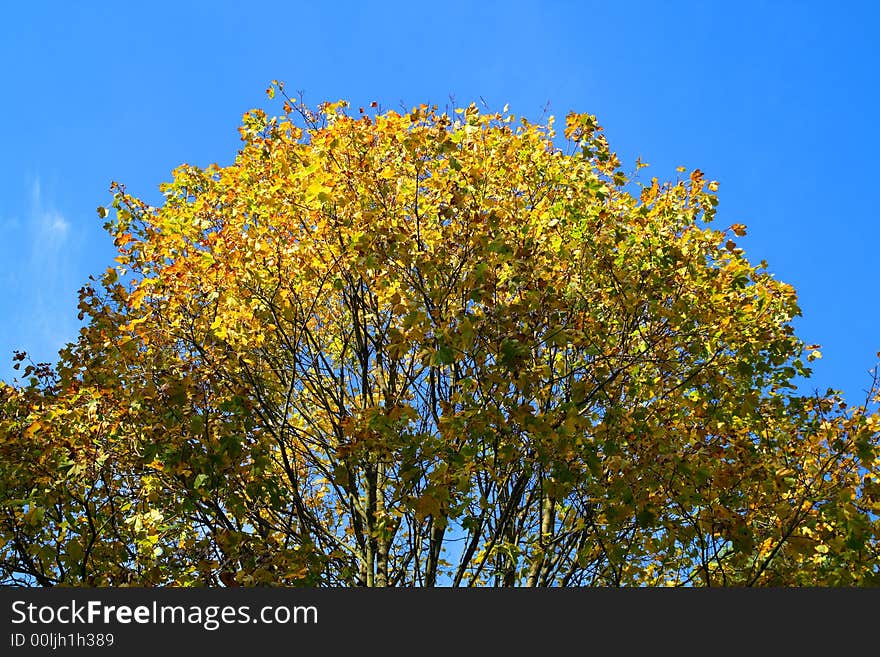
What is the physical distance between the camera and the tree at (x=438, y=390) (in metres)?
10.1

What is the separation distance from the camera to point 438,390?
11602 millimetres

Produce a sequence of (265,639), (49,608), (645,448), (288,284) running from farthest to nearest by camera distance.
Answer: (288,284)
(645,448)
(49,608)
(265,639)

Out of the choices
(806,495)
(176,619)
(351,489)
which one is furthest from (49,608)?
(806,495)

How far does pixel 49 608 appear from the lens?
341 inches

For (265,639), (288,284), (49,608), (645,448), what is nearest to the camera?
(265,639)

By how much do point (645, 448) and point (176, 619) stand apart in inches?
229

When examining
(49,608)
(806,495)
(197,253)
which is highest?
(197,253)

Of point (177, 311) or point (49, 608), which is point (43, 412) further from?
point (49, 608)

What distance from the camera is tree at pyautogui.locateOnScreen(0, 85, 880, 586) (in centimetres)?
1006

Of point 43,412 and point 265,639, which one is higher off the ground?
point 43,412

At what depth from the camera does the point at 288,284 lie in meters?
11.2

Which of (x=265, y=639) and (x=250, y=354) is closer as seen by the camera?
(x=265, y=639)

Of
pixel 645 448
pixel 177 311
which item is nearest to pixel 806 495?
pixel 645 448

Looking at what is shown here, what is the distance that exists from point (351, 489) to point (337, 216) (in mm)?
3586
